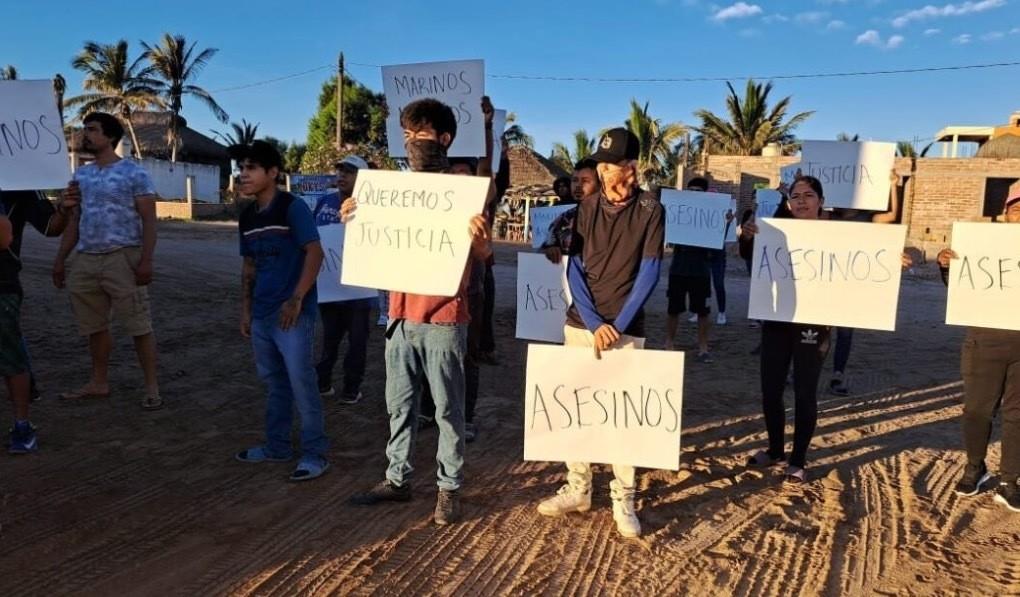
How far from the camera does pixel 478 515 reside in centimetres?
350

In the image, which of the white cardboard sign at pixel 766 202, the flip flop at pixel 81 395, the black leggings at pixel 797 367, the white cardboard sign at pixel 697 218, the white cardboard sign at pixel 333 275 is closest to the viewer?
the black leggings at pixel 797 367

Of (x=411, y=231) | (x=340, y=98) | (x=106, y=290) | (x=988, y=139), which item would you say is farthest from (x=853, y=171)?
(x=988, y=139)

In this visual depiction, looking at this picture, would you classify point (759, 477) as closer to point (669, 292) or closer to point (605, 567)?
point (605, 567)

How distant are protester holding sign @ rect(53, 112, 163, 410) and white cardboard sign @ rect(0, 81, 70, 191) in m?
0.19

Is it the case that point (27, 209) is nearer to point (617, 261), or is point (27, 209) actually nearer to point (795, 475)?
point (617, 261)

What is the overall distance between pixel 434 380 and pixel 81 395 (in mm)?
3428

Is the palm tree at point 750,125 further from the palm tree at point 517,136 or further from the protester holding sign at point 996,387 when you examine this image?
the protester holding sign at point 996,387

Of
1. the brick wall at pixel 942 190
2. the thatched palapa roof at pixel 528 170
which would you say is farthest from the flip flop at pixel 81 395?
the thatched palapa roof at pixel 528 170

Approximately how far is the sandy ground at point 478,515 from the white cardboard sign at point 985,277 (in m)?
1.08

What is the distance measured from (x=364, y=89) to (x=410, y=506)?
123ft

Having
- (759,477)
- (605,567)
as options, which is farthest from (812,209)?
(605,567)

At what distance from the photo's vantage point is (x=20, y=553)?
2.98 metres

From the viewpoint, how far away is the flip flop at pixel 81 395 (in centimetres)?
508

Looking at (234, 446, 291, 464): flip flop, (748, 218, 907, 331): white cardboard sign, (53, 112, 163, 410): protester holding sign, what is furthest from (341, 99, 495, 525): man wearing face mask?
(53, 112, 163, 410): protester holding sign
